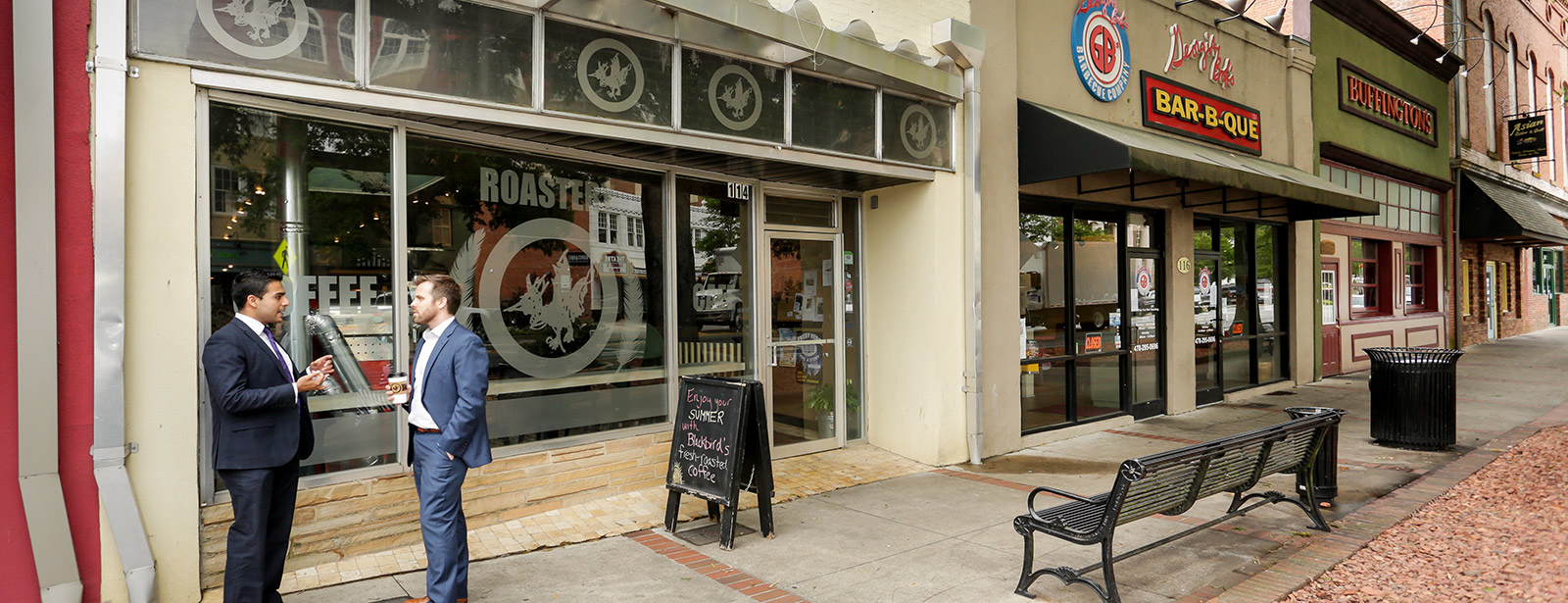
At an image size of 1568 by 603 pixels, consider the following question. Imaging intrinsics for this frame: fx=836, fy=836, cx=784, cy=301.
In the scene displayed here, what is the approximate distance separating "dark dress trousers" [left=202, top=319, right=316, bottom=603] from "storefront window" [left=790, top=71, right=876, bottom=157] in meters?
4.25

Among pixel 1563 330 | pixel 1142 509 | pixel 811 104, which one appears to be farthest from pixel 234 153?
pixel 1563 330

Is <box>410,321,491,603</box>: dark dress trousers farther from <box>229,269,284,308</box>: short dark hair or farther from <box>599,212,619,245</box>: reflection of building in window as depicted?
<box>599,212,619,245</box>: reflection of building in window

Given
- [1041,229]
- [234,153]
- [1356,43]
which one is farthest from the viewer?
[1356,43]

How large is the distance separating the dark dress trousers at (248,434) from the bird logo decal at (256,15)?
1.57 metres

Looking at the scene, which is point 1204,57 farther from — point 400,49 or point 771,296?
point 400,49

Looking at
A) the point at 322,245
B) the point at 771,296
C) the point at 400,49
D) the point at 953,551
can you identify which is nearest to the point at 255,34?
the point at 400,49

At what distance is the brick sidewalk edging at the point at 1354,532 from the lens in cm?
470

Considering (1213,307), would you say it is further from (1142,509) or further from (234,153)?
(234,153)

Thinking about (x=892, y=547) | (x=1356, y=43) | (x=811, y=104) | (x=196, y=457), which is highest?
(x=1356, y=43)

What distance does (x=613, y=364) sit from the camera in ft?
21.8

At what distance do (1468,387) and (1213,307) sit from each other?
5.18 m

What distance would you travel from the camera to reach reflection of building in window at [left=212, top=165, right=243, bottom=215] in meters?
4.54

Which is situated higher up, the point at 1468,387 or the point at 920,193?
the point at 920,193

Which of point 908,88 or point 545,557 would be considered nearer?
point 545,557
